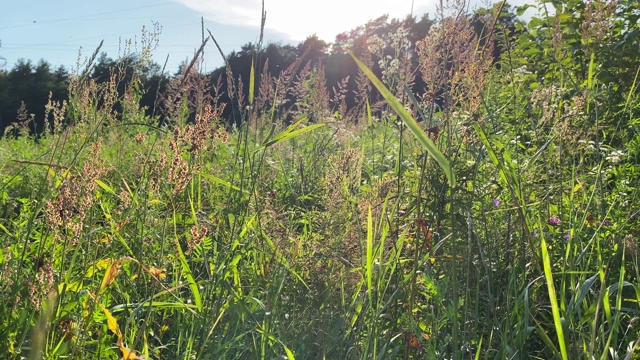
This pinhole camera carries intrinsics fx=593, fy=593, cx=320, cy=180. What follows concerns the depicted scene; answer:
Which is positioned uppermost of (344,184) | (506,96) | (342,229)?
(506,96)

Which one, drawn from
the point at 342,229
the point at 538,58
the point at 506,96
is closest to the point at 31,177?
the point at 342,229

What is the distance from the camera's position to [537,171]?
2.24m

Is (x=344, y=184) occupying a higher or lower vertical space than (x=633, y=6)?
lower

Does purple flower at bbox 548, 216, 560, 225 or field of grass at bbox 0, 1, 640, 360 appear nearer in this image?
field of grass at bbox 0, 1, 640, 360

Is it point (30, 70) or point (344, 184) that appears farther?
point (30, 70)

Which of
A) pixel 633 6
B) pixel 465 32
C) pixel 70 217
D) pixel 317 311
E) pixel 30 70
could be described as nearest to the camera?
pixel 70 217

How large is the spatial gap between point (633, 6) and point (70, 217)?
3.36 meters

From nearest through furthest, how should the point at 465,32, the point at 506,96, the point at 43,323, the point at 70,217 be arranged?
the point at 43,323, the point at 70,217, the point at 465,32, the point at 506,96

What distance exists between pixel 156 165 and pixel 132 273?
2.00 ft

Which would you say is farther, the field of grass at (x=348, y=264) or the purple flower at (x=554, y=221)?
the purple flower at (x=554, y=221)

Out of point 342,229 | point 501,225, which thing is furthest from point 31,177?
point 501,225

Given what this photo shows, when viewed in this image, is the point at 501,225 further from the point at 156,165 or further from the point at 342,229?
the point at 156,165

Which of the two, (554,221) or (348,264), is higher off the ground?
(554,221)

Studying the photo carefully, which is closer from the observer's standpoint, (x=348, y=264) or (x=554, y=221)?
(x=348, y=264)
